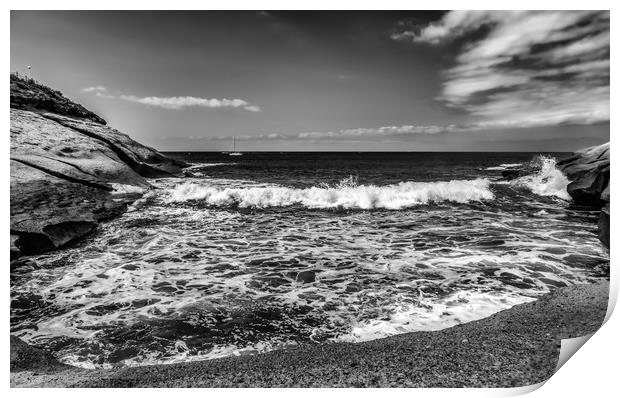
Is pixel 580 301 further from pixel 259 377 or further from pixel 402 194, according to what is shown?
Result: pixel 402 194

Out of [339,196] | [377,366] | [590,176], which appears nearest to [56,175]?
[377,366]

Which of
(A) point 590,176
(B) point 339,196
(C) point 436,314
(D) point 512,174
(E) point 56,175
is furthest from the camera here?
(D) point 512,174

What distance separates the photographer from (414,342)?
3580mm

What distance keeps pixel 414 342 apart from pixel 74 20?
5.97 meters

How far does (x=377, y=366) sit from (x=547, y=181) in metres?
17.4

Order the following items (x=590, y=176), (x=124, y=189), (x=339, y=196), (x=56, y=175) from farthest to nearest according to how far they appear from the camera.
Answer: (x=339, y=196)
(x=124, y=189)
(x=590, y=176)
(x=56, y=175)

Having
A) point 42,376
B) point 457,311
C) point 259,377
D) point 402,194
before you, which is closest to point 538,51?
point 457,311

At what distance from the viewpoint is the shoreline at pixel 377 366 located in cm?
305

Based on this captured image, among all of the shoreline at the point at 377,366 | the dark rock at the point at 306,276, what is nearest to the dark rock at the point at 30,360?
the shoreline at the point at 377,366

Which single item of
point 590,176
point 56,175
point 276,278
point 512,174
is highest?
point 512,174

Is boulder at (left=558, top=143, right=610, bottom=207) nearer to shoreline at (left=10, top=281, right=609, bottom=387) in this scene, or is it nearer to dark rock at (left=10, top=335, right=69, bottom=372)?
shoreline at (left=10, top=281, right=609, bottom=387)

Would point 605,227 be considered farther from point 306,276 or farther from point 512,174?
point 512,174

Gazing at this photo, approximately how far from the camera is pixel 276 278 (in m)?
5.65

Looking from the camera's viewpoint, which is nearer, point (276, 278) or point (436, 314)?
point (436, 314)
